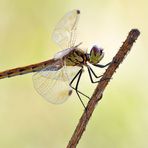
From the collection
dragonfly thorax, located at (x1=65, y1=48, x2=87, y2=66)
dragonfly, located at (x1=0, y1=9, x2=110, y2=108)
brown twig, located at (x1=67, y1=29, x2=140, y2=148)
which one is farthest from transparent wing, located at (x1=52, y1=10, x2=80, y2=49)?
brown twig, located at (x1=67, y1=29, x2=140, y2=148)

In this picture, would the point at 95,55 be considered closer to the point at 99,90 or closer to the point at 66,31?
the point at 66,31

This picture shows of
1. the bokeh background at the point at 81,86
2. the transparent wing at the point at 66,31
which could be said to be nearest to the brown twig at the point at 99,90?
the transparent wing at the point at 66,31

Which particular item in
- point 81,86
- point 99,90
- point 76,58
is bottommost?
point 81,86

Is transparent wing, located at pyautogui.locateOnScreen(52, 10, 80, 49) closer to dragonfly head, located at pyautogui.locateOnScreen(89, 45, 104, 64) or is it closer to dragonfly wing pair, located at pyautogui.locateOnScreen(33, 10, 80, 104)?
dragonfly wing pair, located at pyautogui.locateOnScreen(33, 10, 80, 104)

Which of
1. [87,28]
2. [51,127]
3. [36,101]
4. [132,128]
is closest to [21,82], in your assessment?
[36,101]

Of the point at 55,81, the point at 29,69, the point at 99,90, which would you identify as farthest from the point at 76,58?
the point at 99,90

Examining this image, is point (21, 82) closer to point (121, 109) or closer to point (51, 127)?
point (51, 127)
